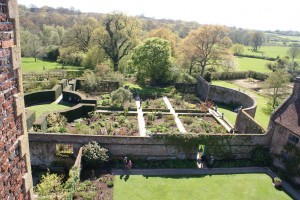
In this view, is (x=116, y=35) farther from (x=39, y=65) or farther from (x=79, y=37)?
(x=39, y=65)

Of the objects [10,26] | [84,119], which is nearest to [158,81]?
[84,119]

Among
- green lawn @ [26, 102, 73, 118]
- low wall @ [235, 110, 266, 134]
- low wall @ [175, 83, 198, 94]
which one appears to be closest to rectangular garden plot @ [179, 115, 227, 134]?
low wall @ [235, 110, 266, 134]

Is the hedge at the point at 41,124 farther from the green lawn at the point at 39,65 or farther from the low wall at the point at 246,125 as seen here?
the green lawn at the point at 39,65

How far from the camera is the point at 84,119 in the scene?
1085 inches

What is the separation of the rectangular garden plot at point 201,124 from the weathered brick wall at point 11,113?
75.3 ft

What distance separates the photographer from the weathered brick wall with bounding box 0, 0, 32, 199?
3.40 meters

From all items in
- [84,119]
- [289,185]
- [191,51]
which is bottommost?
[289,185]

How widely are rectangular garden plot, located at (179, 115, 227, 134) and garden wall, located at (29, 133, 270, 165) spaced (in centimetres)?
404

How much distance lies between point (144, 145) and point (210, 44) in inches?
1105

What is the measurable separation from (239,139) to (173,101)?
14.3 metres

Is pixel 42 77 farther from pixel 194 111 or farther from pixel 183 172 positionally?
pixel 183 172

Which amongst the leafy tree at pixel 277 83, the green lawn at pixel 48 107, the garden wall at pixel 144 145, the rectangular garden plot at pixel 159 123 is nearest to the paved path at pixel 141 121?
the rectangular garden plot at pixel 159 123

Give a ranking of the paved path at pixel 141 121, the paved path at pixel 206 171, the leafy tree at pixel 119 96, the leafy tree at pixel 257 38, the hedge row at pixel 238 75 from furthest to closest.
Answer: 1. the leafy tree at pixel 257 38
2. the hedge row at pixel 238 75
3. the leafy tree at pixel 119 96
4. the paved path at pixel 141 121
5. the paved path at pixel 206 171

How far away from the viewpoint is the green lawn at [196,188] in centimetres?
1750
